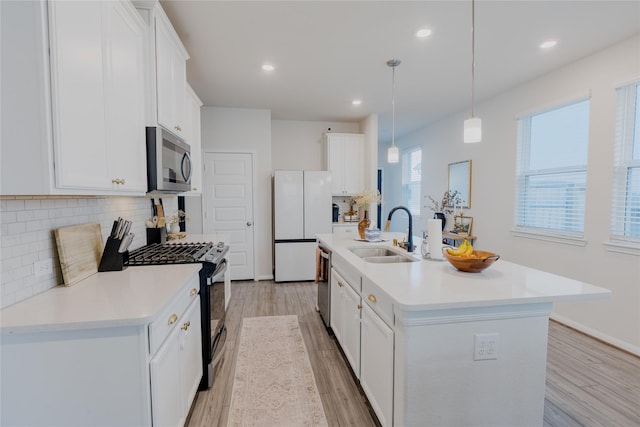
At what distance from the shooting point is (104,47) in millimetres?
1543

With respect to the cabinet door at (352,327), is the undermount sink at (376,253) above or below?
above

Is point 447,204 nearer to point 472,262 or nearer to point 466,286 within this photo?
point 472,262

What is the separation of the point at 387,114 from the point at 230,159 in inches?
108

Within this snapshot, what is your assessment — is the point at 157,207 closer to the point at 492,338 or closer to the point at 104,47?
the point at 104,47

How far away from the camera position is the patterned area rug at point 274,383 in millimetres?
1918

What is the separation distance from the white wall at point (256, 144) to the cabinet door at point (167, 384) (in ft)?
11.3

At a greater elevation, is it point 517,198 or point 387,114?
point 387,114

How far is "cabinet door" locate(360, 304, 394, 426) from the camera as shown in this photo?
1560mm

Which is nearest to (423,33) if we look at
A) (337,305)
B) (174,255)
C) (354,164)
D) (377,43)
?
(377,43)

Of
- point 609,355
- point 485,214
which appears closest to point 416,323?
point 609,355

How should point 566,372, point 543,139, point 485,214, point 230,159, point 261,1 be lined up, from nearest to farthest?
point 261,1, point 566,372, point 543,139, point 485,214, point 230,159

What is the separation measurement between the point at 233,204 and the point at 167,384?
3.69 m

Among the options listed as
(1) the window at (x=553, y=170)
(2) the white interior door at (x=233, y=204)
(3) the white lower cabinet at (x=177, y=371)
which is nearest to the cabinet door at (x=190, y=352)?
(3) the white lower cabinet at (x=177, y=371)

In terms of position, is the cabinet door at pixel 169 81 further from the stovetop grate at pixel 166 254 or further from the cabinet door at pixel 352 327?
the cabinet door at pixel 352 327
